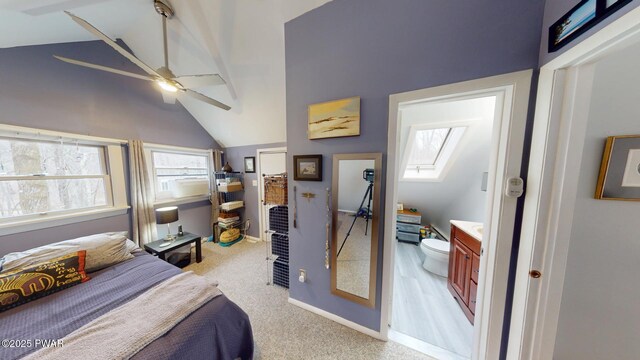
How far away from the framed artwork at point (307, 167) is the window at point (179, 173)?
247cm

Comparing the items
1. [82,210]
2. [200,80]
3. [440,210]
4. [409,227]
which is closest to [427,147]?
[440,210]

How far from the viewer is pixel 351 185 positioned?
146 cm

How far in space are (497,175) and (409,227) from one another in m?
2.18

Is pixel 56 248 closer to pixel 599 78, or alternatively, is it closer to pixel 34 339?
pixel 34 339

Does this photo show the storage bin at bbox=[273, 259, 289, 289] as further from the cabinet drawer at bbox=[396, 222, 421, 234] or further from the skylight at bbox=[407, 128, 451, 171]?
the skylight at bbox=[407, 128, 451, 171]

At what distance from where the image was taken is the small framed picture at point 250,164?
10.7ft

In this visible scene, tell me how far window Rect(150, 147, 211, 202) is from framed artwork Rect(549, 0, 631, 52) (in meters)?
4.10

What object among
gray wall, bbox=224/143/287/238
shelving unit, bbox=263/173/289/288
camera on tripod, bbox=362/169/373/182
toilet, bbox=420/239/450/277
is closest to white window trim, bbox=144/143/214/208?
gray wall, bbox=224/143/287/238

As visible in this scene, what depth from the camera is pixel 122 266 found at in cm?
159

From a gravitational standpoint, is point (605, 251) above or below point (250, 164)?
below

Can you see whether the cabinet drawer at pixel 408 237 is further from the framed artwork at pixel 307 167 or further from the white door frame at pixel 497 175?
the framed artwork at pixel 307 167

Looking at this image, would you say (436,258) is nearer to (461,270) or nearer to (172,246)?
(461,270)

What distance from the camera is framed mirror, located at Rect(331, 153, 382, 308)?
4.43ft

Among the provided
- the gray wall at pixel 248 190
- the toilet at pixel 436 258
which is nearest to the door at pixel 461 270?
the toilet at pixel 436 258
